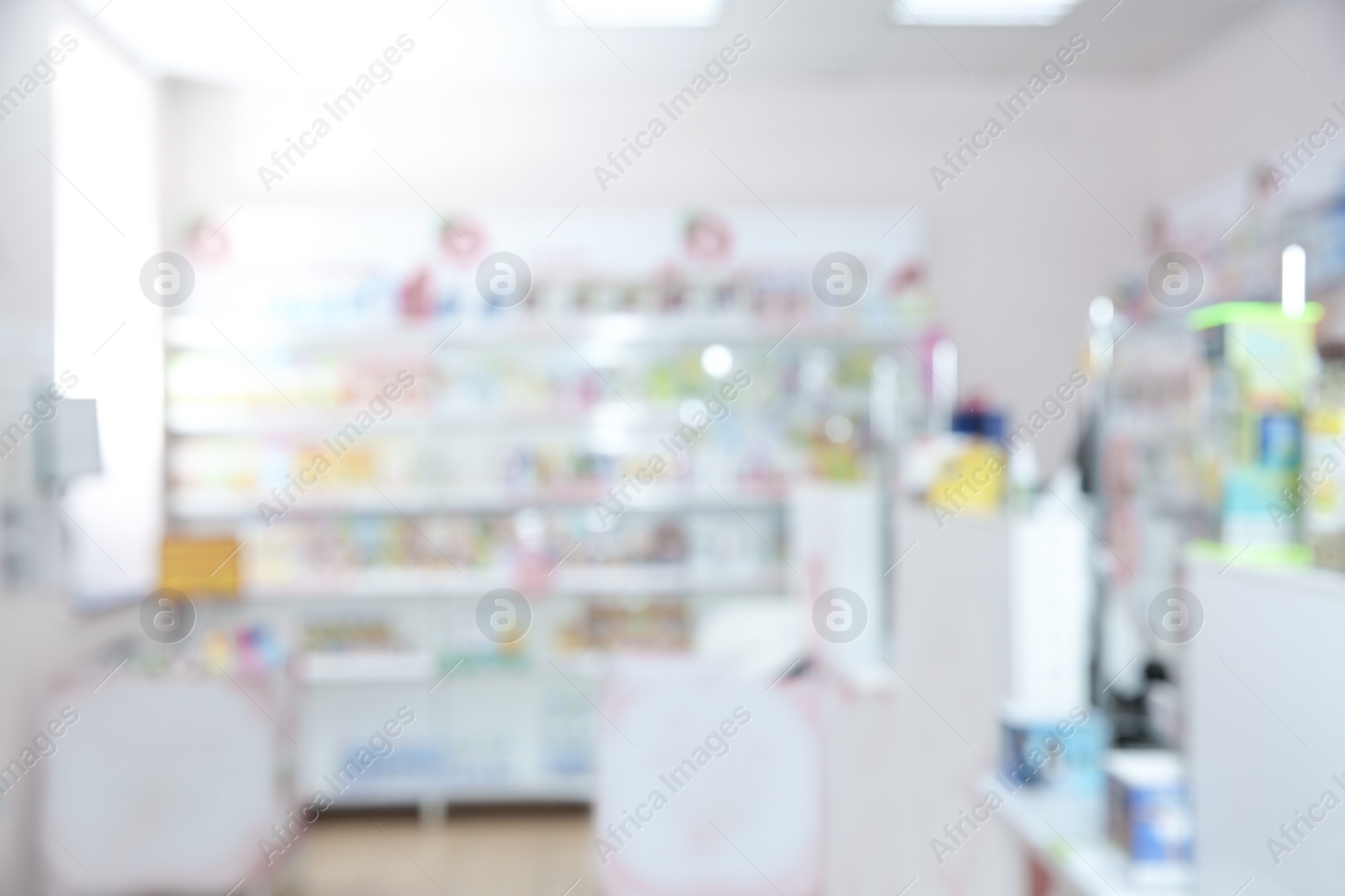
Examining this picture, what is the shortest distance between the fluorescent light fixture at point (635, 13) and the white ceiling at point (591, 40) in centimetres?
5

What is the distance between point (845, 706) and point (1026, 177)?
128 inches

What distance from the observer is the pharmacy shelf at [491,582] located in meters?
4.68

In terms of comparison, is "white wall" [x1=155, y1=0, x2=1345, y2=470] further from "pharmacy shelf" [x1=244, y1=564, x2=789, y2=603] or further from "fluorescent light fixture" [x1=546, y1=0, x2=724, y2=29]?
"pharmacy shelf" [x1=244, y1=564, x2=789, y2=603]

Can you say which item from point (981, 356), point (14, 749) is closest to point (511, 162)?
point (981, 356)

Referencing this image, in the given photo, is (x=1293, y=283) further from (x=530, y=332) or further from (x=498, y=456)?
(x=498, y=456)

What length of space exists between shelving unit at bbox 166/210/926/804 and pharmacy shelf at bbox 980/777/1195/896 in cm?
282

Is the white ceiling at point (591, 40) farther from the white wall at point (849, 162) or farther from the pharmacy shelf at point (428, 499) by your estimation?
the pharmacy shelf at point (428, 499)

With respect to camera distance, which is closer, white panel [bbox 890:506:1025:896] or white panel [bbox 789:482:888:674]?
white panel [bbox 890:506:1025:896]

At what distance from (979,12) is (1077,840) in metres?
3.49

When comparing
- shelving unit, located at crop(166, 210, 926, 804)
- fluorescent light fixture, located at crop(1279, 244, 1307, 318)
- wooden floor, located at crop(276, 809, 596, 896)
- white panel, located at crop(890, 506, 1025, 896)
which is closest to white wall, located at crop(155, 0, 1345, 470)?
shelving unit, located at crop(166, 210, 926, 804)

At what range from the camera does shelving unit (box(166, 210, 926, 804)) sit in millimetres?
4719

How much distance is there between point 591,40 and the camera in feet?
14.8

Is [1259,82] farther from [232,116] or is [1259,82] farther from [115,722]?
[115,722]

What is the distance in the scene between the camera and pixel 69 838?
3330mm
